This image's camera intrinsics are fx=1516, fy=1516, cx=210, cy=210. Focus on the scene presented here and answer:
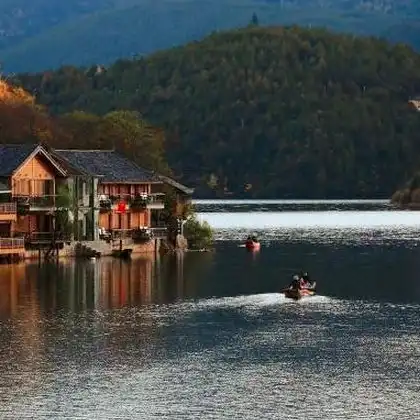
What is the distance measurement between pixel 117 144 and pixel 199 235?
13178 mm

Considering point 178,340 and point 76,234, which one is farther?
point 76,234

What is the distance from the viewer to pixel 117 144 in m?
118

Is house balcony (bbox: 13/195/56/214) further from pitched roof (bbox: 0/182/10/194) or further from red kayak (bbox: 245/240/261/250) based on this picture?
red kayak (bbox: 245/240/261/250)

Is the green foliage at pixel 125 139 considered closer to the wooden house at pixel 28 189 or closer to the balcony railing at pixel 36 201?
the wooden house at pixel 28 189

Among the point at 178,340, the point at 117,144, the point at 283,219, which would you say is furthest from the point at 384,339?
the point at 283,219

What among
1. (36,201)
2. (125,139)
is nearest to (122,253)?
(36,201)

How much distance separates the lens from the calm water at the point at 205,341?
141ft

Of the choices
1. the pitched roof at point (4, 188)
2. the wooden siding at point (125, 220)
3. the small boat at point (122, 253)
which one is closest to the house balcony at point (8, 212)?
the pitched roof at point (4, 188)

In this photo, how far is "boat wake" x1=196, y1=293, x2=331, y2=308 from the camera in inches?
2707

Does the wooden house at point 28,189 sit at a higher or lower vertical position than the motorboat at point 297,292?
higher

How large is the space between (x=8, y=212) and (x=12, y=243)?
214 cm

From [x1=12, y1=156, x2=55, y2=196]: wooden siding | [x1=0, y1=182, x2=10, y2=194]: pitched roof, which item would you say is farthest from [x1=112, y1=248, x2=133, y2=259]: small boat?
[x1=0, y1=182, x2=10, y2=194]: pitched roof

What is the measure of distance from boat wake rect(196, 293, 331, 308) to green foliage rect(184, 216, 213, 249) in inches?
1361

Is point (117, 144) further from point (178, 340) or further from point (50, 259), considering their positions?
point (178, 340)
